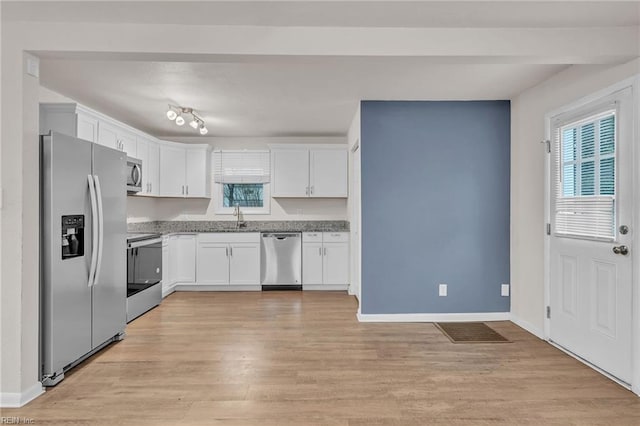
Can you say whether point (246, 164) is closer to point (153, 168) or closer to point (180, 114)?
point (153, 168)

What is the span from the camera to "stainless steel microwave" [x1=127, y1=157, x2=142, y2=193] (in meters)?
4.15

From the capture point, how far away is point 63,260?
2635mm

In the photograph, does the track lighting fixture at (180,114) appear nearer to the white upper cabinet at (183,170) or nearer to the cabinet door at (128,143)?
the cabinet door at (128,143)

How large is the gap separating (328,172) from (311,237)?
41.4 inches

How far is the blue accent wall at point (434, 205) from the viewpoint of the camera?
13.4 ft

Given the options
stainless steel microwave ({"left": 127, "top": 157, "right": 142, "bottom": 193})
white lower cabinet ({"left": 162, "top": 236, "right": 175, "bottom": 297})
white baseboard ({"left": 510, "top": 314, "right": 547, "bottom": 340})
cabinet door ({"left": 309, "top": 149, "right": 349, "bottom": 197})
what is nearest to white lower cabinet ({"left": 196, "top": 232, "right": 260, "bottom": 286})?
white lower cabinet ({"left": 162, "top": 236, "right": 175, "bottom": 297})

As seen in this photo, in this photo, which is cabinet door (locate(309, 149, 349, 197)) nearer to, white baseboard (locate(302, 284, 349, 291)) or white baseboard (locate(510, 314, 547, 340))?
white baseboard (locate(302, 284, 349, 291))

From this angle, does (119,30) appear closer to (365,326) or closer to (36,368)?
(36,368)

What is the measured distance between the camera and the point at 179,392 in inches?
98.2

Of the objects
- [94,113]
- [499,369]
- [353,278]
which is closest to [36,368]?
[94,113]

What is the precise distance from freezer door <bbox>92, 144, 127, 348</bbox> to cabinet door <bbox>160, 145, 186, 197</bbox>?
2183 millimetres

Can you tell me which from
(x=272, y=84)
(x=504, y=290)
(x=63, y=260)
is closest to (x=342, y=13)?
(x=272, y=84)

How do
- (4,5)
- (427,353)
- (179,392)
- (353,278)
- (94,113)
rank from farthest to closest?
(353,278), (94,113), (427,353), (179,392), (4,5)

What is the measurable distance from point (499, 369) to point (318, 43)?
2.67 metres
